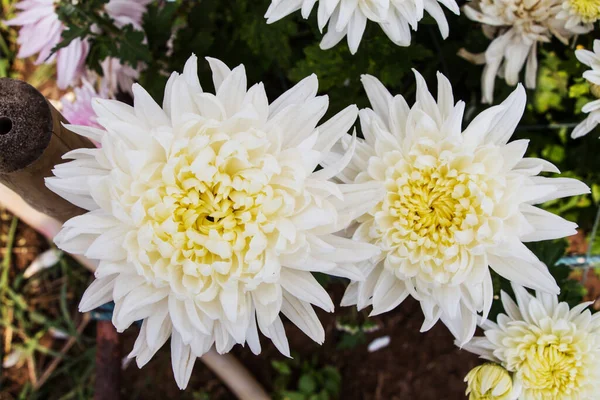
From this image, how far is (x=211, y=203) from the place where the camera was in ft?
3.45

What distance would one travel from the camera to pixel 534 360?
1.40 metres

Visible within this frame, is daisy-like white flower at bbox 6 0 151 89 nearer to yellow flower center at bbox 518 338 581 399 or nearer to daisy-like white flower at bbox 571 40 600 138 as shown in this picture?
daisy-like white flower at bbox 571 40 600 138

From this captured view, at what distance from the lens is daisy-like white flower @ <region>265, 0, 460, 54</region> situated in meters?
1.22

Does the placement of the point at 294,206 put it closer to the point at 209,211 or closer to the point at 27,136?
the point at 209,211

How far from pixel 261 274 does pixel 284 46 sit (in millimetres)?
1037

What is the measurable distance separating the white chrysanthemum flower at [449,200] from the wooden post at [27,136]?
62 centimetres

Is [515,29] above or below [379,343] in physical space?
above

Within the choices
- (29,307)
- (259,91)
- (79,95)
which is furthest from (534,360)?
(29,307)

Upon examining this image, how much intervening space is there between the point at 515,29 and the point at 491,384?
1.00m

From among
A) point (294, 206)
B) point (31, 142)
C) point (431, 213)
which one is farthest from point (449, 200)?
point (31, 142)

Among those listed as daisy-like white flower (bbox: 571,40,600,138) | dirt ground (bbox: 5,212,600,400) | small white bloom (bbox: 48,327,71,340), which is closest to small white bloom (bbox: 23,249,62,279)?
small white bloom (bbox: 48,327,71,340)

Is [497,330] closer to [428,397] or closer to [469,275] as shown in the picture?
[469,275]

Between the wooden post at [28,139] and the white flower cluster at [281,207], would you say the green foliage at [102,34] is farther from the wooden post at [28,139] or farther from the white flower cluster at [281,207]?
the white flower cluster at [281,207]

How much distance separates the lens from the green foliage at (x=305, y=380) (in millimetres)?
2801
